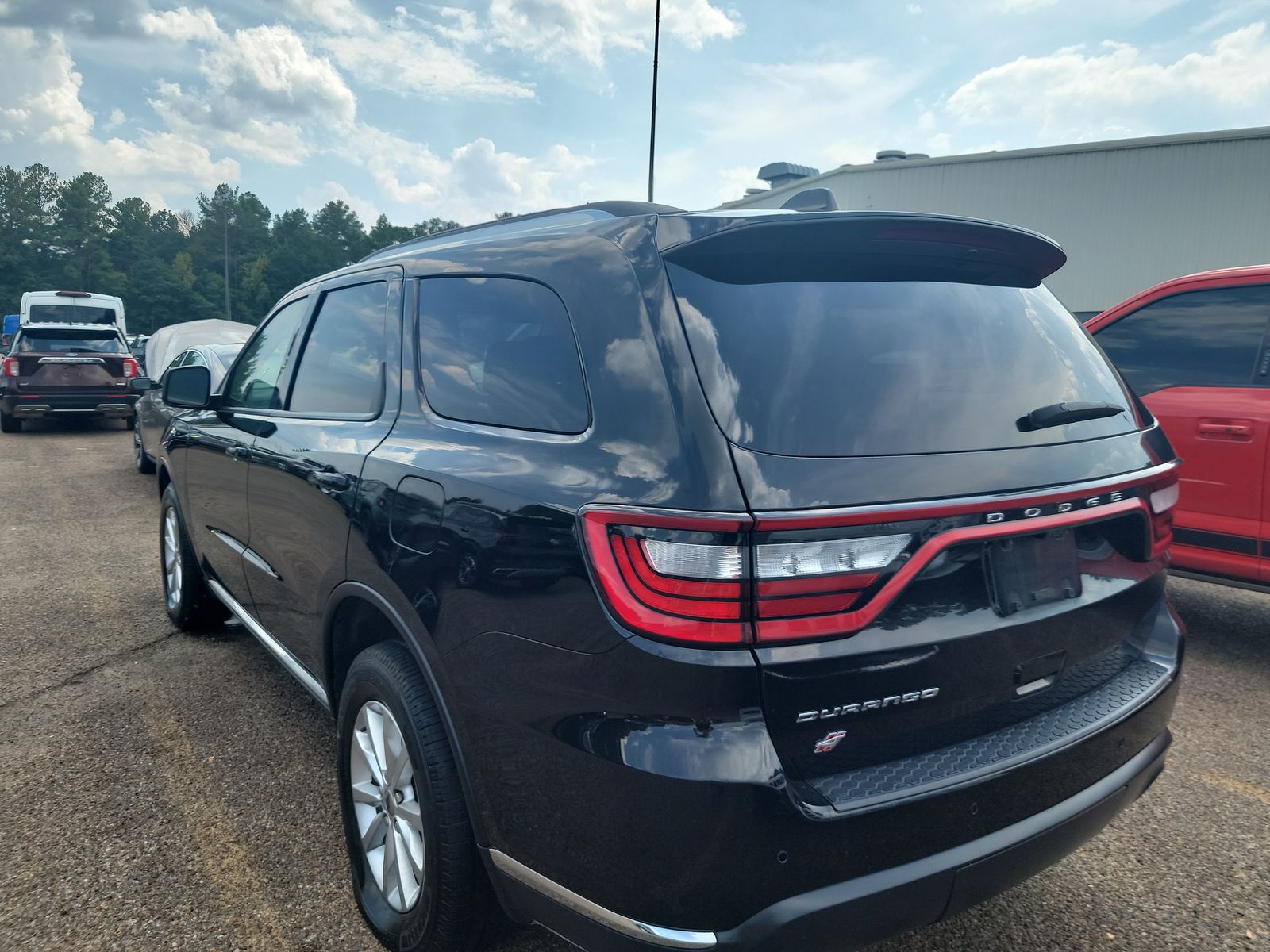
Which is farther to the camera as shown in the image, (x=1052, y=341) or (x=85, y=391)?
(x=85, y=391)

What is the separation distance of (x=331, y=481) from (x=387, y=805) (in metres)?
0.91

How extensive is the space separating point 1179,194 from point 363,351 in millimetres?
19354

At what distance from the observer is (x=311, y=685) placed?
2.84 metres

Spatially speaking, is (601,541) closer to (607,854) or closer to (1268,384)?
(607,854)

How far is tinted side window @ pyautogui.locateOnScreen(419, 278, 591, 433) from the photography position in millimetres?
1858

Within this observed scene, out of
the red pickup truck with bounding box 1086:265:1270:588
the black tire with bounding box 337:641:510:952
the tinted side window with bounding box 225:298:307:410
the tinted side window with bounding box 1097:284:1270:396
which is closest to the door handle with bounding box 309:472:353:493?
the black tire with bounding box 337:641:510:952

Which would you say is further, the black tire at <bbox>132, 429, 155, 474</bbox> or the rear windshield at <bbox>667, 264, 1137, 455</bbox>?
the black tire at <bbox>132, 429, 155, 474</bbox>

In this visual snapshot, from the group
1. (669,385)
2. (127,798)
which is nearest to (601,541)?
(669,385)

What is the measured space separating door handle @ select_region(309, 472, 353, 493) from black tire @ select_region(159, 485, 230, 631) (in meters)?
2.08

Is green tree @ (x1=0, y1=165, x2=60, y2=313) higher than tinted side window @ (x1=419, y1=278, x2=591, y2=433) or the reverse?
higher

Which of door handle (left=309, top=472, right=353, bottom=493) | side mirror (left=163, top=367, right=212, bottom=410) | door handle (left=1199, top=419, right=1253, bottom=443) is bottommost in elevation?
door handle (left=309, top=472, right=353, bottom=493)

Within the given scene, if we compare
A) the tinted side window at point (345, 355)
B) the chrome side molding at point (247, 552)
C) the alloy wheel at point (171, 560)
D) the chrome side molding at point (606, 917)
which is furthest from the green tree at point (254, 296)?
the chrome side molding at point (606, 917)

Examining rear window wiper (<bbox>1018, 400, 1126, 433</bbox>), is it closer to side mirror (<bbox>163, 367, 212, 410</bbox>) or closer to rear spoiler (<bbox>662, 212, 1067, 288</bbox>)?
rear spoiler (<bbox>662, 212, 1067, 288</bbox>)

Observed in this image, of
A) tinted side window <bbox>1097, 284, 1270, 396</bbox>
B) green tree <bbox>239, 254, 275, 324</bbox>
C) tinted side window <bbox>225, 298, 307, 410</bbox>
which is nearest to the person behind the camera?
tinted side window <bbox>225, 298, 307, 410</bbox>
